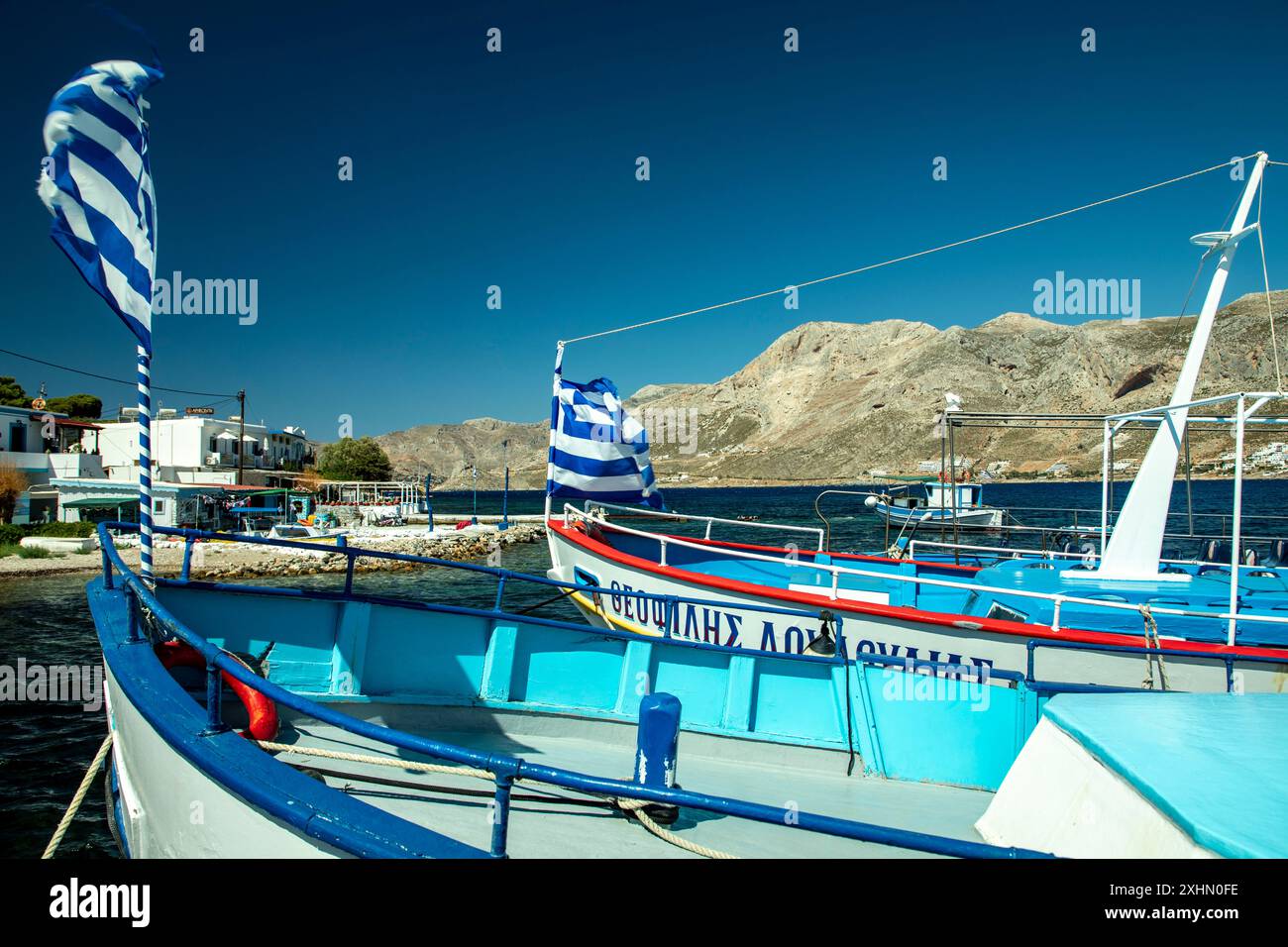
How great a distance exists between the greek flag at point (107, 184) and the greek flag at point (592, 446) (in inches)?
288

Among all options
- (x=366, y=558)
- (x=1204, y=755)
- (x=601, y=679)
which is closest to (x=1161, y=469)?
(x=1204, y=755)

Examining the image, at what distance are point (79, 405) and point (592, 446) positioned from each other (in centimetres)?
8971

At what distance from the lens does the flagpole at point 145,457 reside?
5.51 meters

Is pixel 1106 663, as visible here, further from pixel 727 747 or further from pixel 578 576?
pixel 578 576

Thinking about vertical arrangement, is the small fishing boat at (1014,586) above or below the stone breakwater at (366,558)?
above

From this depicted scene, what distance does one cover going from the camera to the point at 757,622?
9695mm

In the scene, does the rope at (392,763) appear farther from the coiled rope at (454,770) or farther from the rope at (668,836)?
the rope at (668,836)

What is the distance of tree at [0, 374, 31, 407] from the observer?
62909 mm

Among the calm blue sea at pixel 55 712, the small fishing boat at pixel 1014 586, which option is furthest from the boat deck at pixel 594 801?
the calm blue sea at pixel 55 712

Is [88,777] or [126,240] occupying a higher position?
[126,240]

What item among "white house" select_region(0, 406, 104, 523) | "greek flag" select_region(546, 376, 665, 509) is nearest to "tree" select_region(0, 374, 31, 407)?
"white house" select_region(0, 406, 104, 523)

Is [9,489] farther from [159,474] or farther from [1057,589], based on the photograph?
[1057,589]
